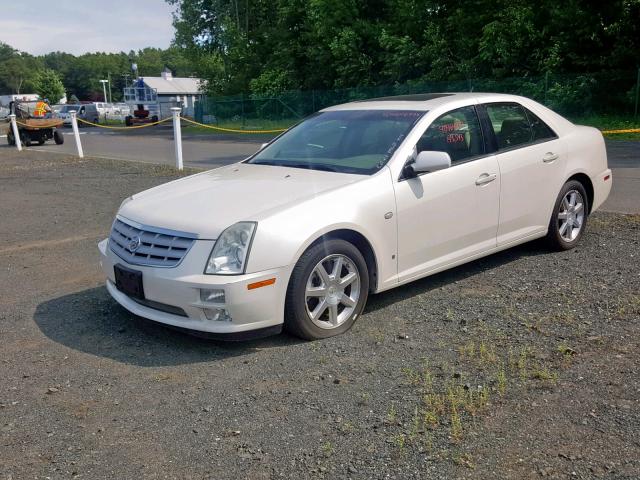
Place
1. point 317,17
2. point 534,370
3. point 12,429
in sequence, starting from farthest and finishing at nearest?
point 317,17
point 534,370
point 12,429

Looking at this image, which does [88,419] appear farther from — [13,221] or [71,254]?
[13,221]

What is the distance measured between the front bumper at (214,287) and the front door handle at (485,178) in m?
2.02

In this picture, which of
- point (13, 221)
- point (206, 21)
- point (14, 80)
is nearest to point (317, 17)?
point (206, 21)

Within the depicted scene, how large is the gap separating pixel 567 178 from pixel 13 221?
751 cm

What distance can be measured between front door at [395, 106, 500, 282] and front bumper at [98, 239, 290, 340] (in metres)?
1.16

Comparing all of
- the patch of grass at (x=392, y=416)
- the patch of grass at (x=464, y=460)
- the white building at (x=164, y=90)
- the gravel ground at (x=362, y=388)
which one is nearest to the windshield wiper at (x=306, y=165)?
the gravel ground at (x=362, y=388)

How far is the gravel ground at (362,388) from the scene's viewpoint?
3062mm

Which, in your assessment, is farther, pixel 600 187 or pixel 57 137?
pixel 57 137

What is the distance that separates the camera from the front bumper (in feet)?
13.6

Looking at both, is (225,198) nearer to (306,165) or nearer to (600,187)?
(306,165)

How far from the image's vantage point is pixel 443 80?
28344 mm

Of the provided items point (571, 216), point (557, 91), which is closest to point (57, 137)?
point (557, 91)

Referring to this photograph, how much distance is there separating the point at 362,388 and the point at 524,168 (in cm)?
298

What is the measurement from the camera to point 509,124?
5.99m
